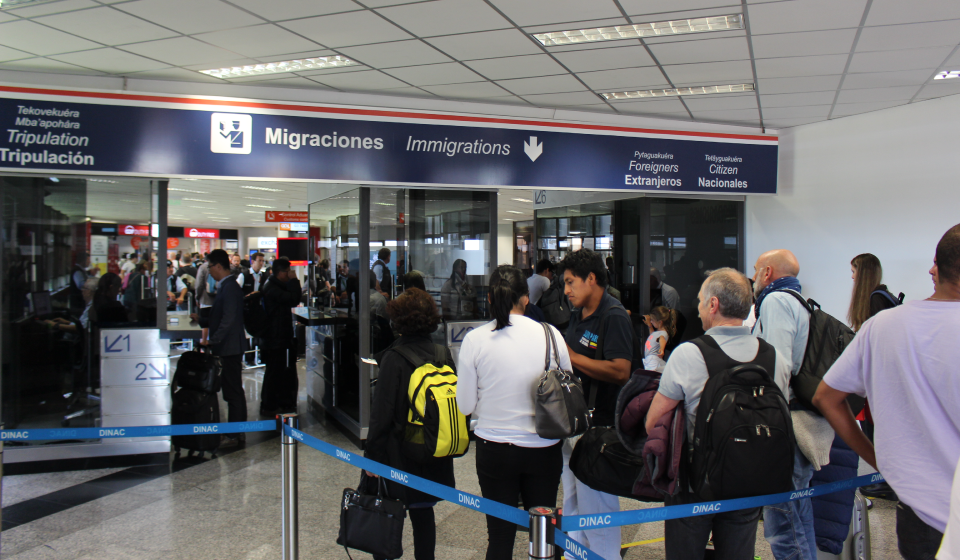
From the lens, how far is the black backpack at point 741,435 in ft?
5.94

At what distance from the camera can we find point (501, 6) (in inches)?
132

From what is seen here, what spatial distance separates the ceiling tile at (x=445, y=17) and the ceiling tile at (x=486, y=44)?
100 mm

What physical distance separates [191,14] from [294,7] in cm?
63

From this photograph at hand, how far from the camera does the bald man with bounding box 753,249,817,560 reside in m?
2.30

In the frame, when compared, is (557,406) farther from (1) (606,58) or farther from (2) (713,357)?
(1) (606,58)

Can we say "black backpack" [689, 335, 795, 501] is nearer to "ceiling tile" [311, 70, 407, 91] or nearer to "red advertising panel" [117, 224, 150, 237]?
"ceiling tile" [311, 70, 407, 91]

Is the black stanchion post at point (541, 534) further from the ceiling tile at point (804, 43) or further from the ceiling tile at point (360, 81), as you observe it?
the ceiling tile at point (360, 81)

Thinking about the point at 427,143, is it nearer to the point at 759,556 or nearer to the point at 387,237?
the point at 387,237

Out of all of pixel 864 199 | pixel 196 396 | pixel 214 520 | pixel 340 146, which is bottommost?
pixel 214 520

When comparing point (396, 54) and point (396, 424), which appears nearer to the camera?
point (396, 424)

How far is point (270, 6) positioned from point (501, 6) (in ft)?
4.29

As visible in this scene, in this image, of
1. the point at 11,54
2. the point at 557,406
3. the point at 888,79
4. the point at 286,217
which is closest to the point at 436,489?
the point at 557,406

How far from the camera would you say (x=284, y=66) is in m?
4.49

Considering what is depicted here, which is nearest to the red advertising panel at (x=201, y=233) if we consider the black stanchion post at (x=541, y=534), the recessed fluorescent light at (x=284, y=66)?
the recessed fluorescent light at (x=284, y=66)
